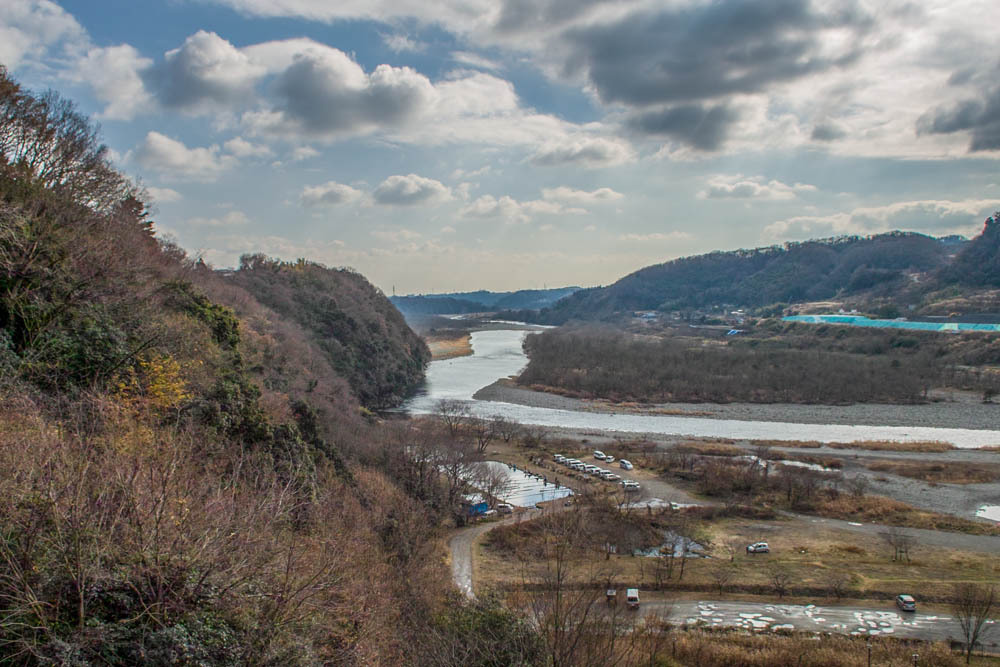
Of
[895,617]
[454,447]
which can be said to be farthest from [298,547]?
[454,447]

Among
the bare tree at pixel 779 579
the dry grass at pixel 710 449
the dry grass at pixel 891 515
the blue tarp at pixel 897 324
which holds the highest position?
the blue tarp at pixel 897 324

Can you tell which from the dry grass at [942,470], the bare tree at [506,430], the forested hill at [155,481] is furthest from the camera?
the bare tree at [506,430]

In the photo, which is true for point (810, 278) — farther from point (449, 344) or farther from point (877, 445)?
point (877, 445)

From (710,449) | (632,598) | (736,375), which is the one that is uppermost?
(736,375)

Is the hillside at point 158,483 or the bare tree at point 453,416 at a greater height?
the hillside at point 158,483

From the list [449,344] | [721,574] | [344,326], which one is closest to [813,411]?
[721,574]

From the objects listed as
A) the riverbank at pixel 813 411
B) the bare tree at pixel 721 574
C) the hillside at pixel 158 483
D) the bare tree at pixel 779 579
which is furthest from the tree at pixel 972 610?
the riverbank at pixel 813 411

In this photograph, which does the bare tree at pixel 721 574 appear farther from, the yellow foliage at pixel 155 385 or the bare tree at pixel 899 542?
the yellow foliage at pixel 155 385
